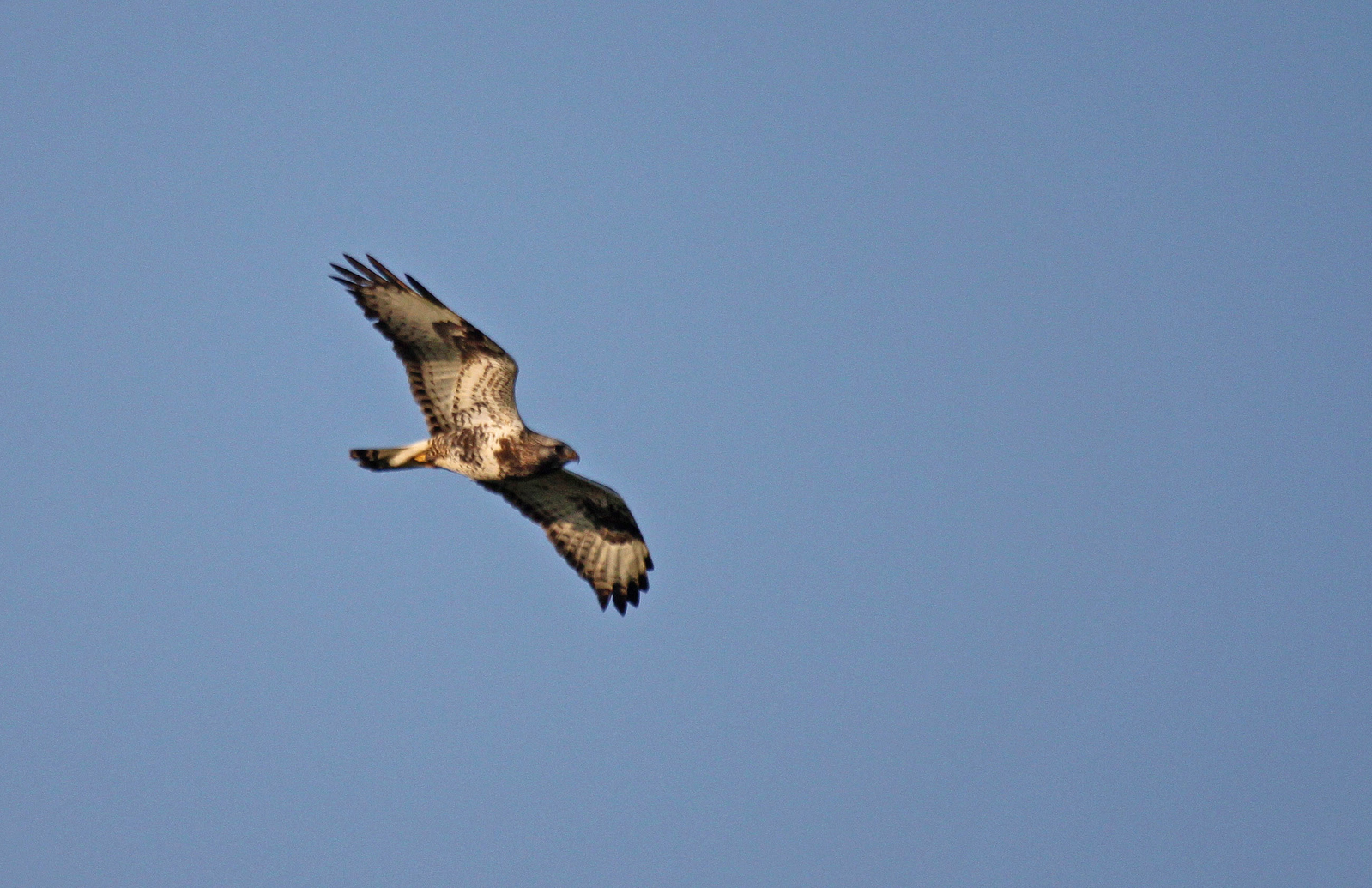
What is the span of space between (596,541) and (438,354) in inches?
96.0

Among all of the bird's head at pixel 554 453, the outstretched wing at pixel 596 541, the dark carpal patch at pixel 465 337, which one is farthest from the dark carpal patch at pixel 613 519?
the dark carpal patch at pixel 465 337

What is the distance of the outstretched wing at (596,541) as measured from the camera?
12977 mm

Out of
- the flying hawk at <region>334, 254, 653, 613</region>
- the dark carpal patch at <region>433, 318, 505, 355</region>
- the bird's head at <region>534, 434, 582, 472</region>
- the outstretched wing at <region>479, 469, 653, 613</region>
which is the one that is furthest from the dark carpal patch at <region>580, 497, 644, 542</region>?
the dark carpal patch at <region>433, 318, 505, 355</region>

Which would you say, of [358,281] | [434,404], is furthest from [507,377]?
[358,281]

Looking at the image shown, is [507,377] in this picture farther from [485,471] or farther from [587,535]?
[587,535]

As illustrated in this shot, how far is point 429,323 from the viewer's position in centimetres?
1173

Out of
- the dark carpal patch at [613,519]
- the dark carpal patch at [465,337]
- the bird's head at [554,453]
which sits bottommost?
the bird's head at [554,453]

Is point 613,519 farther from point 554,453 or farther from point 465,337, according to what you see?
point 465,337

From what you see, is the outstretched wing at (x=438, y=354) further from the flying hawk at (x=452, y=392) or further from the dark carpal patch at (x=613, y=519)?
the dark carpal patch at (x=613, y=519)

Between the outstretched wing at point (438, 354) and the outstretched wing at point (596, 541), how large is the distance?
4.22ft

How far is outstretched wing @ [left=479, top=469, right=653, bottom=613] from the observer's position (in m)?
13.0

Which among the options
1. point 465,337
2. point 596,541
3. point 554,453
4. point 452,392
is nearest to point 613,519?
point 596,541

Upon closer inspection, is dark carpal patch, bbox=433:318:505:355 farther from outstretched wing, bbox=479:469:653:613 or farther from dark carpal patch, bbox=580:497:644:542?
dark carpal patch, bbox=580:497:644:542

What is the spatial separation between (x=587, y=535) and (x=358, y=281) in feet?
10.4
